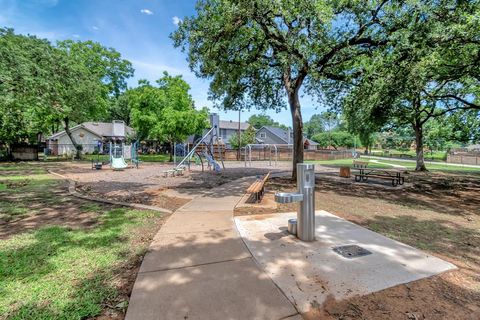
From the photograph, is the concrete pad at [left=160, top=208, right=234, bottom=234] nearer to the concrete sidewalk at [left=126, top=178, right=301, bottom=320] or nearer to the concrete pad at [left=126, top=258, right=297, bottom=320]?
the concrete sidewalk at [left=126, top=178, right=301, bottom=320]

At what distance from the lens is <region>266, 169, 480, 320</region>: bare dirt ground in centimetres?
224

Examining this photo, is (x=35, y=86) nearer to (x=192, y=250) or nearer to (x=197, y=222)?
(x=197, y=222)

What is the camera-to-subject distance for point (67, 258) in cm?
326

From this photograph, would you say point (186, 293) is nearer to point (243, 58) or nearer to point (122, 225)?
point (122, 225)

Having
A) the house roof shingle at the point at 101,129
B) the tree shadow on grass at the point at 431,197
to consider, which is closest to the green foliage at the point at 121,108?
the house roof shingle at the point at 101,129

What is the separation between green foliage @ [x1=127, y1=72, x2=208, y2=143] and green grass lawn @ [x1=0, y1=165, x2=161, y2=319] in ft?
53.2

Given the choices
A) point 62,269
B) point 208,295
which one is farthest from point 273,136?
point 208,295

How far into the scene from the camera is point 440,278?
280cm

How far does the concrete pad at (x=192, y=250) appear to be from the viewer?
305cm

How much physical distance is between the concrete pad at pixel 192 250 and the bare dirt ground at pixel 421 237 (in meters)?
1.44

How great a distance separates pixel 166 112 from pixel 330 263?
813 inches

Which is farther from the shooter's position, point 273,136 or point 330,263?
point 273,136

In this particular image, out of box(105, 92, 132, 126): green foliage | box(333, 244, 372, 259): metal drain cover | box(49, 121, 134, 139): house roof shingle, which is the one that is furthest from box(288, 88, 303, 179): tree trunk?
box(105, 92, 132, 126): green foliage

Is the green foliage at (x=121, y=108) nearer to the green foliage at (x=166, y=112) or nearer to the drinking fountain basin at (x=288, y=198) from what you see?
the green foliage at (x=166, y=112)
